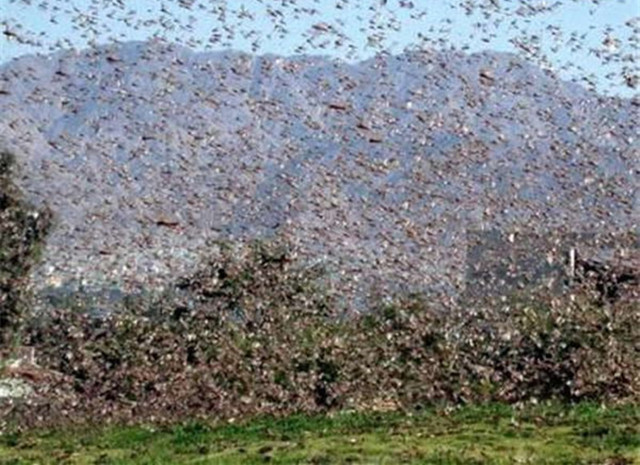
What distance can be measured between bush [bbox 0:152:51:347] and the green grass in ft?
92.9

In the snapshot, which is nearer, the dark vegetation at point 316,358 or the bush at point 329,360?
the dark vegetation at point 316,358

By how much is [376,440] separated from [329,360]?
614 inches

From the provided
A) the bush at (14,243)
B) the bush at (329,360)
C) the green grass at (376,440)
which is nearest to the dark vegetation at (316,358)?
the bush at (329,360)

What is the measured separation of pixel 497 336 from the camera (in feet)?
118

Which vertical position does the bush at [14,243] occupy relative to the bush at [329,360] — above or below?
below

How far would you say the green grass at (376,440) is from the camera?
17047 millimetres

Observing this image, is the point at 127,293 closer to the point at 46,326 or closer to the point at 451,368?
the point at 46,326

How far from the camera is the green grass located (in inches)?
671

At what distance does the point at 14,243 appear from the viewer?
5475cm

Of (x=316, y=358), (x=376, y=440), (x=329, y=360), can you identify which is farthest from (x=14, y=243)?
Result: (x=376, y=440)

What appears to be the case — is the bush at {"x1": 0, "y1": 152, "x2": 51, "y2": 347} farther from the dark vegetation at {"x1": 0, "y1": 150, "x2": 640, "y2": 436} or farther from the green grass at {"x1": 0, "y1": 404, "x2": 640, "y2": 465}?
the green grass at {"x1": 0, "y1": 404, "x2": 640, "y2": 465}

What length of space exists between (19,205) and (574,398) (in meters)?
31.5

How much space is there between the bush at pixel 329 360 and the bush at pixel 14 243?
322 inches

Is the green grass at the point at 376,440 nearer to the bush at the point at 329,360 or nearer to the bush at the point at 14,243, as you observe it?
the bush at the point at 329,360
